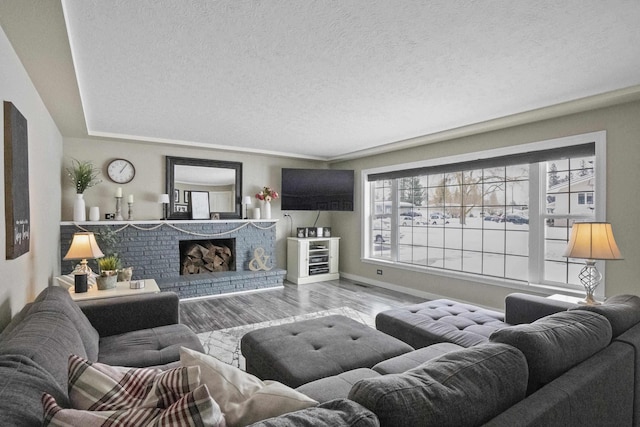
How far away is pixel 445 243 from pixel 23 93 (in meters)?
4.79

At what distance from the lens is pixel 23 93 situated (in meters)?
2.30

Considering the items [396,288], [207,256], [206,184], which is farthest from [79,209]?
[396,288]

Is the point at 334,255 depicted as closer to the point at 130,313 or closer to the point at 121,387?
the point at 130,313

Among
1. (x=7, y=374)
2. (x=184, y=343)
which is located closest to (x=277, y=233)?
(x=184, y=343)

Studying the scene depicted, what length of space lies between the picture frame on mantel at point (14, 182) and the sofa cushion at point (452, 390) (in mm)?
2082

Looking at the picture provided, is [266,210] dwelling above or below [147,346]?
above

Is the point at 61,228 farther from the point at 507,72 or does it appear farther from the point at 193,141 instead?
the point at 507,72

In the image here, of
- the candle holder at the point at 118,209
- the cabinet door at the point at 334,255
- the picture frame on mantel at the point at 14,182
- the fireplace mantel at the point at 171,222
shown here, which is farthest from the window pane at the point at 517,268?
the candle holder at the point at 118,209

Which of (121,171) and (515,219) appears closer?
(515,219)

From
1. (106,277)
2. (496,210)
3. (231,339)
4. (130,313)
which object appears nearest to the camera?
(130,313)

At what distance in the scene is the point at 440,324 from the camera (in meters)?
2.54

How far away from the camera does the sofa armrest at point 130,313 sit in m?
2.29

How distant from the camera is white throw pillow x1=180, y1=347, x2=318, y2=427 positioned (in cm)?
91

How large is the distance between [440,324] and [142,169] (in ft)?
15.1
